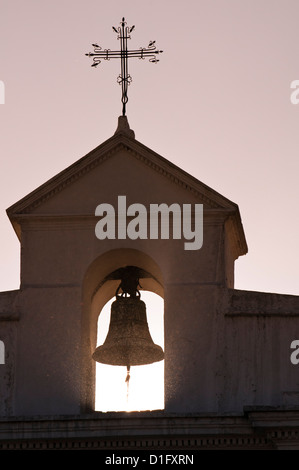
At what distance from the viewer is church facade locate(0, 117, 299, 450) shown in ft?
92.3

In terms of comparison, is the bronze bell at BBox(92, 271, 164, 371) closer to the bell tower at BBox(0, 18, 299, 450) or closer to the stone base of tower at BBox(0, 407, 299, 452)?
the bell tower at BBox(0, 18, 299, 450)

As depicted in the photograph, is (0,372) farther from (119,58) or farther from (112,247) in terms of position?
(119,58)

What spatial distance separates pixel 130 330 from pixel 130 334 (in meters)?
0.06

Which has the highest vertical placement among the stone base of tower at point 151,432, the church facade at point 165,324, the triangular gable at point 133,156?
the triangular gable at point 133,156

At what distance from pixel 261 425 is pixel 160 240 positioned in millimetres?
3423

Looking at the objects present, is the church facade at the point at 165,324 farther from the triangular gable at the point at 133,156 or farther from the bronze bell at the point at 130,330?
the bronze bell at the point at 130,330

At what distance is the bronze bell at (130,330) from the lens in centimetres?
3073

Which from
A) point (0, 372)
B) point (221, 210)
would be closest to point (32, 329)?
point (0, 372)

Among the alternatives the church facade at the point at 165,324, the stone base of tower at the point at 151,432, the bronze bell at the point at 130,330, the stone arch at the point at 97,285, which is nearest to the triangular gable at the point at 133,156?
the church facade at the point at 165,324

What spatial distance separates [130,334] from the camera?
30.8m

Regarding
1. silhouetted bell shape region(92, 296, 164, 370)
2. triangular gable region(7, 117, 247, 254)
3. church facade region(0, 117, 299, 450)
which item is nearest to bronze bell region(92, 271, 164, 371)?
silhouetted bell shape region(92, 296, 164, 370)

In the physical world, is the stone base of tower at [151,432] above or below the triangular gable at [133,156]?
below
